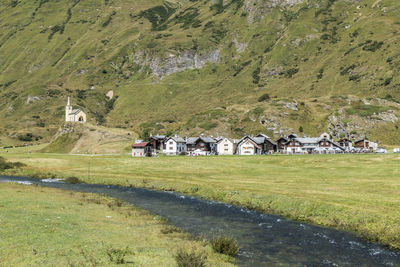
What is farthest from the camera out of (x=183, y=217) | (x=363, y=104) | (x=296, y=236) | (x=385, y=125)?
(x=363, y=104)

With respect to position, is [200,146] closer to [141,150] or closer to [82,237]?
[141,150]

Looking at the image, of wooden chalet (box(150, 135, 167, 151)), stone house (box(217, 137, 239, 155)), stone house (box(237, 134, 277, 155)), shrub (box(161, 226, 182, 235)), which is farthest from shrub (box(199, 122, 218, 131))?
shrub (box(161, 226, 182, 235))

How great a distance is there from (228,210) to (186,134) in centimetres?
15372

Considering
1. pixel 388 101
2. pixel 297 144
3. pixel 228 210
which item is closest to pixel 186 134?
pixel 297 144

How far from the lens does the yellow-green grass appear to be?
65.2ft

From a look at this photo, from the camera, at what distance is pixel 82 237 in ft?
80.7

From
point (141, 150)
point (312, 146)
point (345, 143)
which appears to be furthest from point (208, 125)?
point (345, 143)

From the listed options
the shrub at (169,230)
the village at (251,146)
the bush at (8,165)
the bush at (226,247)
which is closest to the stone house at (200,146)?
the village at (251,146)

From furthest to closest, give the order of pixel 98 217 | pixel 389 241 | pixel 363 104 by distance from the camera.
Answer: pixel 363 104
pixel 98 217
pixel 389 241

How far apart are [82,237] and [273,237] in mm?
15760

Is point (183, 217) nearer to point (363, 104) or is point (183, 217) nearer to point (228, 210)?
point (228, 210)

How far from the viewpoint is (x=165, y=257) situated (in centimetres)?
2095

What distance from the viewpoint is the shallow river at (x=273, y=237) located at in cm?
2302

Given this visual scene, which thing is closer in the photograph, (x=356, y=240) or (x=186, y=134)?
(x=356, y=240)
